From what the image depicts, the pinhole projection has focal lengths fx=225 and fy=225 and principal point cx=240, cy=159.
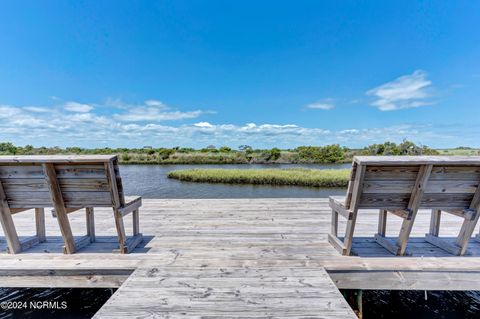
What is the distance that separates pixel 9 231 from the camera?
2.35 metres

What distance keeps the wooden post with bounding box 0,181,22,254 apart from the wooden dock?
0.10 m

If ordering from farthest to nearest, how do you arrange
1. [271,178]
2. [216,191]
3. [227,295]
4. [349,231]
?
[271,178] → [216,191] → [349,231] → [227,295]

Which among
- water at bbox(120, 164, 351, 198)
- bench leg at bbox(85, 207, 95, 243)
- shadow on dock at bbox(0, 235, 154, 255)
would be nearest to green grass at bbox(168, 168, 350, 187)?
water at bbox(120, 164, 351, 198)

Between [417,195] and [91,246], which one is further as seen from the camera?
[91,246]

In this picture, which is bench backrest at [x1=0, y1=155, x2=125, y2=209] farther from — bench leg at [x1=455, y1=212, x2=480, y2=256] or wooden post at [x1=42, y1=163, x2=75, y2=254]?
bench leg at [x1=455, y1=212, x2=480, y2=256]

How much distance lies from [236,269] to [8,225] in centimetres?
241

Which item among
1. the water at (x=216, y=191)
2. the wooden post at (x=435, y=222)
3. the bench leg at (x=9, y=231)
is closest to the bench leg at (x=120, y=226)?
the bench leg at (x=9, y=231)

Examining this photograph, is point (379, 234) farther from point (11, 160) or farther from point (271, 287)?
point (11, 160)

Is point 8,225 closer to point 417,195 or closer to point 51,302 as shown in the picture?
point 51,302

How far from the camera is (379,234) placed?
8.72 ft

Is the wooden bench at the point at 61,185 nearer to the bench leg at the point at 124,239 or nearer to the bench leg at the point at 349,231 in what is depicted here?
the bench leg at the point at 124,239

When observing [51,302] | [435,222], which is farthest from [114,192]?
[435,222]

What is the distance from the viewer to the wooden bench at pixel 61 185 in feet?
6.87

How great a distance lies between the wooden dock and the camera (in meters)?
1.53
